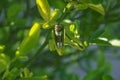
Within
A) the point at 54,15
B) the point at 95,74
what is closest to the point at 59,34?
the point at 54,15

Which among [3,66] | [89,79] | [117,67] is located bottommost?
[117,67]

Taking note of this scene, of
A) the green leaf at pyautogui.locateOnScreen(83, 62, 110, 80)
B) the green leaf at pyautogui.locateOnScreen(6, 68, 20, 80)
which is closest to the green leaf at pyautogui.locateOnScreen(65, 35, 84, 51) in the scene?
the green leaf at pyautogui.locateOnScreen(6, 68, 20, 80)

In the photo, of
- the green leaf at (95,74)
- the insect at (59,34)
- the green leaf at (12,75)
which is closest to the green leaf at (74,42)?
the insect at (59,34)

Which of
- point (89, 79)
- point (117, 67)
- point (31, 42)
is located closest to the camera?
point (31, 42)

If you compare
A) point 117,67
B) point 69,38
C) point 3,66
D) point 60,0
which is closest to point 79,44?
point 69,38

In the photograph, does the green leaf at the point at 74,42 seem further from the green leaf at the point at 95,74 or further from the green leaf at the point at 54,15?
the green leaf at the point at 95,74

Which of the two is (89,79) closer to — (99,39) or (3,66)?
(99,39)

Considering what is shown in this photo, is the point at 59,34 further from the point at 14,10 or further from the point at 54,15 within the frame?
the point at 14,10

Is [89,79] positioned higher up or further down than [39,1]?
further down
